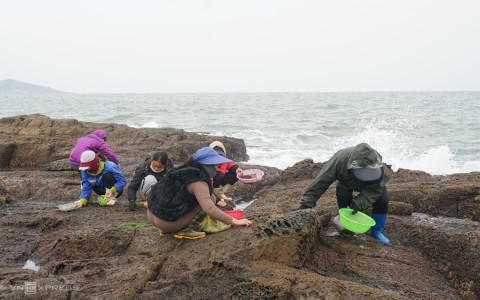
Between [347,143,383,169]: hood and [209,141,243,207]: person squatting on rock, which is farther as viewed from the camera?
[209,141,243,207]: person squatting on rock

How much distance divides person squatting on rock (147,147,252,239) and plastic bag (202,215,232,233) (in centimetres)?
5

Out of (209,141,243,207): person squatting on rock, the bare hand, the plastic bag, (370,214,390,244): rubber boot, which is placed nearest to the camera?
the bare hand

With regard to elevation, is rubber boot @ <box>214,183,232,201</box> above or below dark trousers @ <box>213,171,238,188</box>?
below

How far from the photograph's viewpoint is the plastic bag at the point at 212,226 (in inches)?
133

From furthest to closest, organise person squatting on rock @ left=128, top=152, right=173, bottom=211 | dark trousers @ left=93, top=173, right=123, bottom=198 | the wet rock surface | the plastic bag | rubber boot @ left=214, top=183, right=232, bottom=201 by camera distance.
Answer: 1. rubber boot @ left=214, top=183, right=232, bottom=201
2. dark trousers @ left=93, top=173, right=123, bottom=198
3. person squatting on rock @ left=128, top=152, right=173, bottom=211
4. the plastic bag
5. the wet rock surface

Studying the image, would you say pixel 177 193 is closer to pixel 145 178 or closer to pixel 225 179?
pixel 145 178

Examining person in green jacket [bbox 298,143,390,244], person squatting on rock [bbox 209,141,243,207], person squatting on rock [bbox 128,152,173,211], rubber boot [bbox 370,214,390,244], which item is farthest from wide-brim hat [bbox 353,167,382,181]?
person squatting on rock [bbox 128,152,173,211]

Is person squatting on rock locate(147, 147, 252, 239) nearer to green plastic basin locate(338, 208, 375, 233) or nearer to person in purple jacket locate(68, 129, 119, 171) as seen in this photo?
green plastic basin locate(338, 208, 375, 233)

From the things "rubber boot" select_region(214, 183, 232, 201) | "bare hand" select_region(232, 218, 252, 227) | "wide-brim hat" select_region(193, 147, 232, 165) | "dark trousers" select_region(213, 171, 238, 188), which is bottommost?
"rubber boot" select_region(214, 183, 232, 201)

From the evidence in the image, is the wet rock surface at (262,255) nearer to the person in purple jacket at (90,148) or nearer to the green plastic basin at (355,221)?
the green plastic basin at (355,221)

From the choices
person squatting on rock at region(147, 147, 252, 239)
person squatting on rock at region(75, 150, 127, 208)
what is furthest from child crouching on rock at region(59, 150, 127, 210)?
person squatting on rock at region(147, 147, 252, 239)

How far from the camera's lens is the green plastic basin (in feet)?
11.4

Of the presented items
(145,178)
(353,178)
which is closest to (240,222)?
(353,178)

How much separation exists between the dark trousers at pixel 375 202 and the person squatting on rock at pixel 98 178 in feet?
10.7
